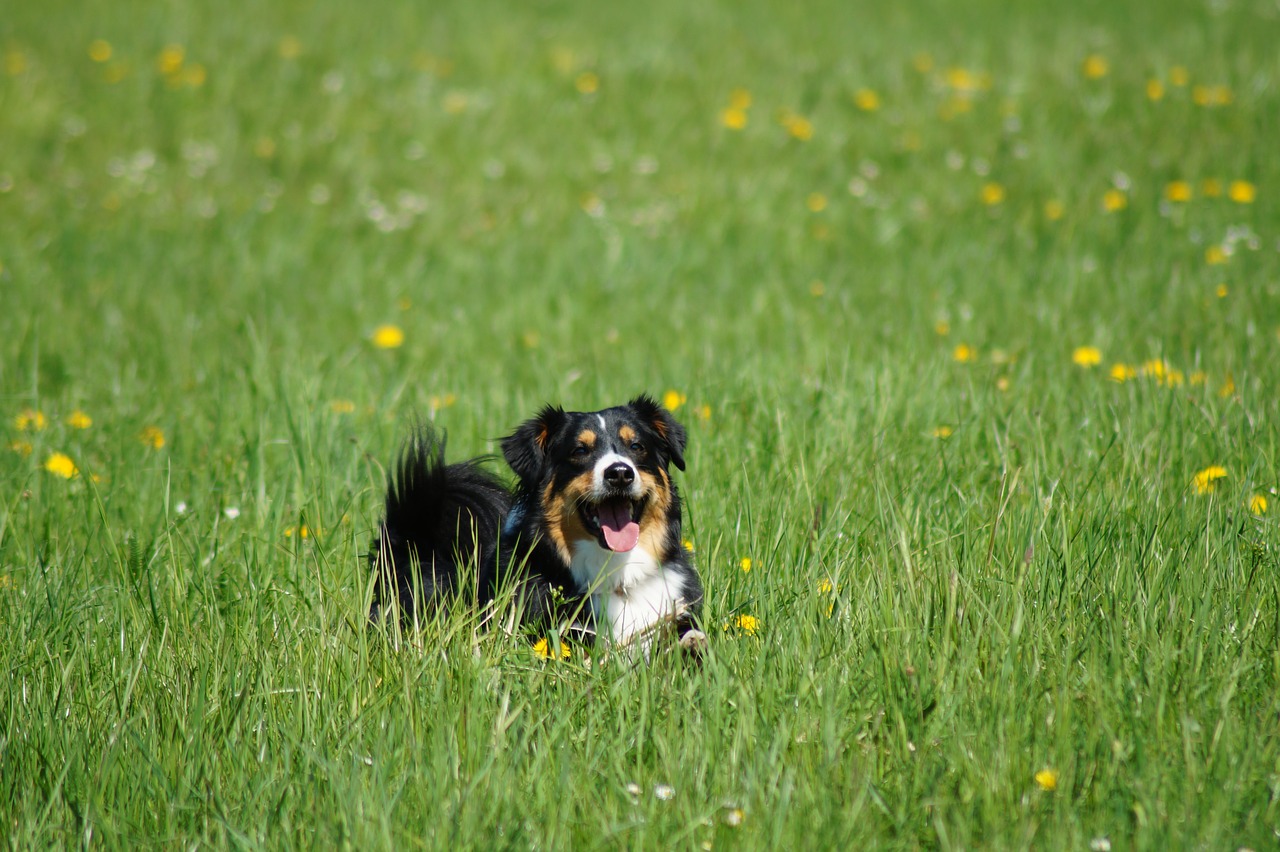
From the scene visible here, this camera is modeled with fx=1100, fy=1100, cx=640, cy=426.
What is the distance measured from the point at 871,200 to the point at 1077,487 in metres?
4.51

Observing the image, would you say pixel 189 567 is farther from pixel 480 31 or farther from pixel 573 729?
pixel 480 31

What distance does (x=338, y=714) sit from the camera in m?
2.62

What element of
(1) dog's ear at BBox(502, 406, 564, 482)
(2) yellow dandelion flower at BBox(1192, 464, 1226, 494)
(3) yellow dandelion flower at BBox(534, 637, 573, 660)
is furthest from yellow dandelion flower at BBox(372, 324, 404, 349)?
(2) yellow dandelion flower at BBox(1192, 464, 1226, 494)

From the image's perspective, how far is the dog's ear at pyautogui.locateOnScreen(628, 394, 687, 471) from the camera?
11.4 feet

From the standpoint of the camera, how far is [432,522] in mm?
3424

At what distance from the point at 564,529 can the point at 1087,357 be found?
275cm

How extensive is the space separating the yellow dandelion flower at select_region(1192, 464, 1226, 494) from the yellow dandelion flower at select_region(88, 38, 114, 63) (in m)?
9.81

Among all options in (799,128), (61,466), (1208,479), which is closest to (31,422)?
(61,466)

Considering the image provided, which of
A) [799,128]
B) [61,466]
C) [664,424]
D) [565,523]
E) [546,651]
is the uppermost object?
[799,128]

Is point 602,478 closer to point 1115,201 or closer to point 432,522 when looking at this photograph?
point 432,522

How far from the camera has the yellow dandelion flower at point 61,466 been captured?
13.3 feet

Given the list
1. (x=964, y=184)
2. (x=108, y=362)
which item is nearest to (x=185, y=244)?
(x=108, y=362)

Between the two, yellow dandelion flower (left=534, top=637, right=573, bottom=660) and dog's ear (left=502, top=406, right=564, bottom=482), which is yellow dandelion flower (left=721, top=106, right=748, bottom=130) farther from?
yellow dandelion flower (left=534, top=637, right=573, bottom=660)

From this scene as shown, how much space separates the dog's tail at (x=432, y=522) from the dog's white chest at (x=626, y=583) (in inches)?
11.4
